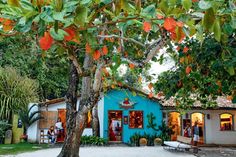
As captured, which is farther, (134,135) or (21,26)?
(134,135)

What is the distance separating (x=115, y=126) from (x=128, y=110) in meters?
1.54

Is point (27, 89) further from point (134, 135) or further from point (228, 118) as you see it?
point (228, 118)

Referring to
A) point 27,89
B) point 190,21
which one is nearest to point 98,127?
point 27,89

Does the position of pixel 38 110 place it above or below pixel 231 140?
above

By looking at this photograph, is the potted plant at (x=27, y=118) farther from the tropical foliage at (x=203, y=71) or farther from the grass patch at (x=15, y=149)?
the tropical foliage at (x=203, y=71)

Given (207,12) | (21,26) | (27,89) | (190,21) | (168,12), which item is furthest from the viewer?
(27,89)

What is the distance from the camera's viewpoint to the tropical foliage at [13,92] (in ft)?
56.7

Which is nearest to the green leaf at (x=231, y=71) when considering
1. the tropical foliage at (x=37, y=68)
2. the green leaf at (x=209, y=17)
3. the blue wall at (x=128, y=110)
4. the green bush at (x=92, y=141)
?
the green leaf at (x=209, y=17)

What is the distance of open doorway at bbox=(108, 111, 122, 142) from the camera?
66.4ft

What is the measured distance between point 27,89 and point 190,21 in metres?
16.5

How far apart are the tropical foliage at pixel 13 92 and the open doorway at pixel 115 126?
216 inches

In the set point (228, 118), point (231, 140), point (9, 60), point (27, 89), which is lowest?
point (231, 140)

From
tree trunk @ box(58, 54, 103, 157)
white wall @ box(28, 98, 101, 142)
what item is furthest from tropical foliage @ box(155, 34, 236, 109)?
white wall @ box(28, 98, 101, 142)

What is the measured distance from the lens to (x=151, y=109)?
20266 millimetres
